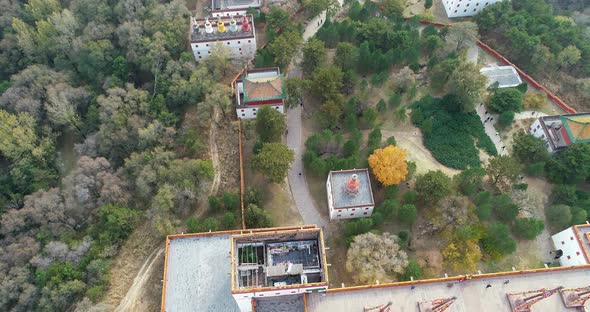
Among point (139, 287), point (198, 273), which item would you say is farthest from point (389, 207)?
point (139, 287)

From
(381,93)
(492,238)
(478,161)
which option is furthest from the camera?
(381,93)

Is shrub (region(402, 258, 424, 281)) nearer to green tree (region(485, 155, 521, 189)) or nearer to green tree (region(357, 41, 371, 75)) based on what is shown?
green tree (region(485, 155, 521, 189))

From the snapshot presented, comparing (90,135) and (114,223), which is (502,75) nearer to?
(114,223)

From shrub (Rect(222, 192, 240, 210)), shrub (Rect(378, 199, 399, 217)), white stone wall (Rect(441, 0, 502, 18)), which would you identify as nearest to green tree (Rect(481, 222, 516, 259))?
shrub (Rect(378, 199, 399, 217))

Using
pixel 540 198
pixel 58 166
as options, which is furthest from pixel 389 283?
pixel 58 166

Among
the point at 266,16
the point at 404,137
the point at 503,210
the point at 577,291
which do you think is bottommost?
the point at 577,291

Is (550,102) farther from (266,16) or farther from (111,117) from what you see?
(111,117)

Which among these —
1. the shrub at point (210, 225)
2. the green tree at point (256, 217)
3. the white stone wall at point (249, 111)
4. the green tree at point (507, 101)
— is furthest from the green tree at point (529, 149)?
the shrub at point (210, 225)

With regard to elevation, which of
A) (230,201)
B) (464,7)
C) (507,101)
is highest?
(464,7)
